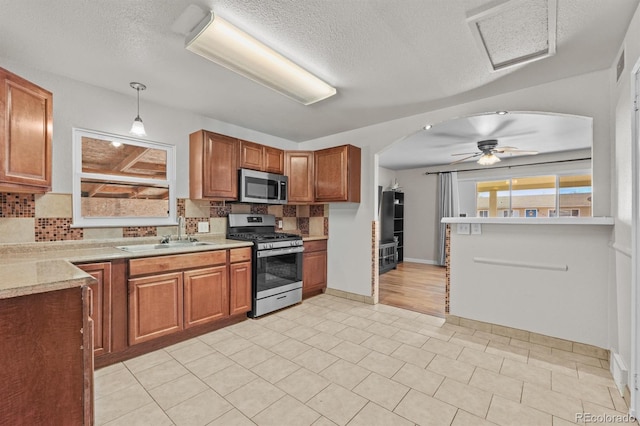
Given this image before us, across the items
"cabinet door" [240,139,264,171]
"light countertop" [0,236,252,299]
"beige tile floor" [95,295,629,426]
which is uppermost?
"cabinet door" [240,139,264,171]

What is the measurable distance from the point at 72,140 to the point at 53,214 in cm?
69

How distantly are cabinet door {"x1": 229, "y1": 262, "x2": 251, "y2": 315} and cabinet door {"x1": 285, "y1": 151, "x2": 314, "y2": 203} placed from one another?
1.32 meters

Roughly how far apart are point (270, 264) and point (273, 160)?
4.79ft

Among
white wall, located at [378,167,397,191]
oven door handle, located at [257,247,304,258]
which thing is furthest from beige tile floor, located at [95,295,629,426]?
white wall, located at [378,167,397,191]

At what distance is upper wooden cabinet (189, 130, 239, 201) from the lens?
10.3 ft

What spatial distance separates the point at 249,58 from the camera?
1.98m

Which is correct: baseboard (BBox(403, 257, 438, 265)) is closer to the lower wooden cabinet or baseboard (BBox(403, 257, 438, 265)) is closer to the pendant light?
the lower wooden cabinet

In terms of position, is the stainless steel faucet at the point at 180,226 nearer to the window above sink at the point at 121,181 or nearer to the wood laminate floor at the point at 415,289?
the window above sink at the point at 121,181

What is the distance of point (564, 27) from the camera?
1802mm

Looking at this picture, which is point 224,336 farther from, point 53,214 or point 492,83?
point 492,83

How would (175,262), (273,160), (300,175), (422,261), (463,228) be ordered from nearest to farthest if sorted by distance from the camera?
(175,262) → (463,228) → (273,160) → (300,175) → (422,261)

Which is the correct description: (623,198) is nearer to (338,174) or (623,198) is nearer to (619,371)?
(619,371)

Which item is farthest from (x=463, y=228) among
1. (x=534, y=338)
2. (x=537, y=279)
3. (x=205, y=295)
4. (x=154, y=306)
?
(x=154, y=306)

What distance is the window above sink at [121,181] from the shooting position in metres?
2.61
